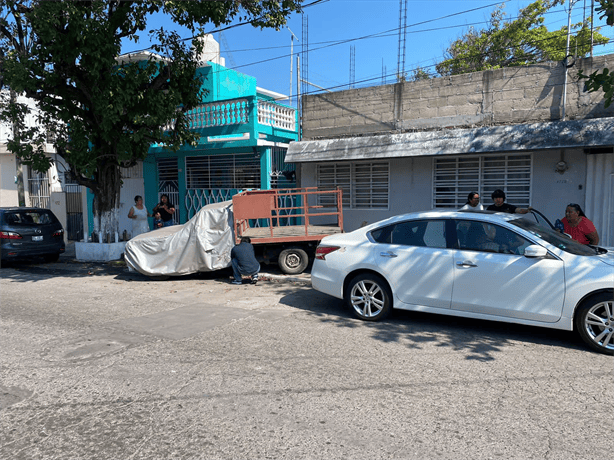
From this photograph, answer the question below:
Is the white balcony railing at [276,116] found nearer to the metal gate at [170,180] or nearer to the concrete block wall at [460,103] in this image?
the concrete block wall at [460,103]

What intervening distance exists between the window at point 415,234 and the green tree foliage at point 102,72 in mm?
6120

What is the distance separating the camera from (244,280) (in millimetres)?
9977

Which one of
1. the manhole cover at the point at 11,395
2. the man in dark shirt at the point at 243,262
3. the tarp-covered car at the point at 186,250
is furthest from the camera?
the tarp-covered car at the point at 186,250

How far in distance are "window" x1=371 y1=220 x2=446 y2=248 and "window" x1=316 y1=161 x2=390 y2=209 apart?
586 centimetres

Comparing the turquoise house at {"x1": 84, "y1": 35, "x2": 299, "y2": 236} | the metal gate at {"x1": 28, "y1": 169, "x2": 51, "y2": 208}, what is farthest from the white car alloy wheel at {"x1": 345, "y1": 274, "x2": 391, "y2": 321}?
the metal gate at {"x1": 28, "y1": 169, "x2": 51, "y2": 208}

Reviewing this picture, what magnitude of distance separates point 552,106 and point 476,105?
1.61m

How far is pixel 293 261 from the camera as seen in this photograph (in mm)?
10586

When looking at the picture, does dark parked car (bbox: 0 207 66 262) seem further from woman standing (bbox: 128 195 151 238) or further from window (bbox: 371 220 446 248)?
window (bbox: 371 220 446 248)

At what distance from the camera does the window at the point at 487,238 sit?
19.1ft

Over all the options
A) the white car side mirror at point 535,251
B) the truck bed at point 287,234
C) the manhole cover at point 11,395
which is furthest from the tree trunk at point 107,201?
the white car side mirror at point 535,251

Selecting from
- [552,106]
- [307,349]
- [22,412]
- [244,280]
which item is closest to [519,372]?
[307,349]

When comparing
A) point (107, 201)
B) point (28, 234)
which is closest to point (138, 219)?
point (107, 201)

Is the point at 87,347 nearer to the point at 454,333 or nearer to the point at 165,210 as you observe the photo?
the point at 454,333

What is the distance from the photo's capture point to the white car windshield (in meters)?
5.73
